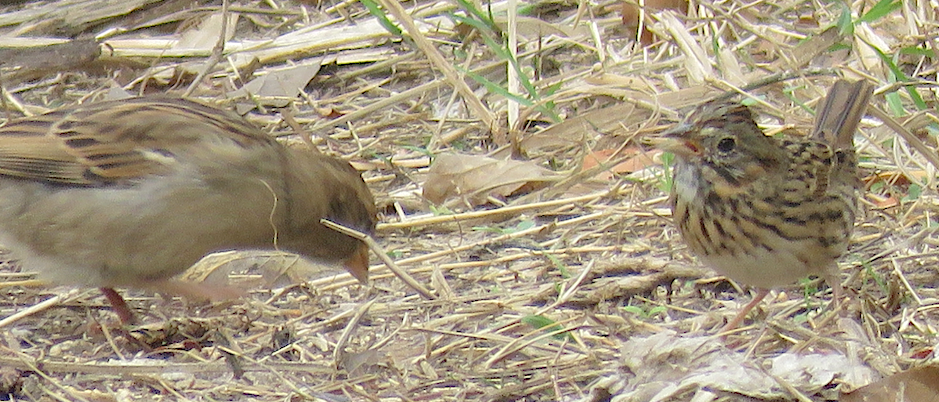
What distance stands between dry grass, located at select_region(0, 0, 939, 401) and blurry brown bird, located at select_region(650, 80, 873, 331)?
0.17 m

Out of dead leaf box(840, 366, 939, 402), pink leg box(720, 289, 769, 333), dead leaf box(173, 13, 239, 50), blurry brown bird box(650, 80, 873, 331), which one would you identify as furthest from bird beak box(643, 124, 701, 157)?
dead leaf box(173, 13, 239, 50)

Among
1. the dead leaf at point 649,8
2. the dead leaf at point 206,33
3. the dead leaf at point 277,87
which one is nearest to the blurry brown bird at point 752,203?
the dead leaf at point 649,8

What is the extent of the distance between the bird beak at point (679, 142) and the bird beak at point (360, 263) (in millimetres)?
987

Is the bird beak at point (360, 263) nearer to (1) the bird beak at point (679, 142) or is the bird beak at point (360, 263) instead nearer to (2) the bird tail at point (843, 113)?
(1) the bird beak at point (679, 142)

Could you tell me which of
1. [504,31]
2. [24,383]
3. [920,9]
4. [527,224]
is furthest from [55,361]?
[920,9]

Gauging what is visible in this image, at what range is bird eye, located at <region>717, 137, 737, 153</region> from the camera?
3.49 m

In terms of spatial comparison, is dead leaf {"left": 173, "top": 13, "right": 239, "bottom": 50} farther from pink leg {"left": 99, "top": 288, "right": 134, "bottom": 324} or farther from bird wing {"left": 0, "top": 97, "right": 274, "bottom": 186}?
pink leg {"left": 99, "top": 288, "right": 134, "bottom": 324}

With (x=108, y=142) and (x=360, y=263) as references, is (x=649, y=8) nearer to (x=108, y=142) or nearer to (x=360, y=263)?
(x=360, y=263)

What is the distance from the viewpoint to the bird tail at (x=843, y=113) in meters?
3.87

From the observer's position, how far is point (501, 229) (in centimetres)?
434

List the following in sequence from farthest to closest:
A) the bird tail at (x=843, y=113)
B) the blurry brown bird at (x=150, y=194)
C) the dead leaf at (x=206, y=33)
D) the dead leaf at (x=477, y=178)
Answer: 1. the dead leaf at (x=206, y=33)
2. the dead leaf at (x=477, y=178)
3. the bird tail at (x=843, y=113)
4. the blurry brown bird at (x=150, y=194)

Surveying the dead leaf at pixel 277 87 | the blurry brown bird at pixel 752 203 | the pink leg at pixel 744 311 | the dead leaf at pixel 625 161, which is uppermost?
the blurry brown bird at pixel 752 203

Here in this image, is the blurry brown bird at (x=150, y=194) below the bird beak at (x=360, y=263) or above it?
above

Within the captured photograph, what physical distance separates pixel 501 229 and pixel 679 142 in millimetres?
990
